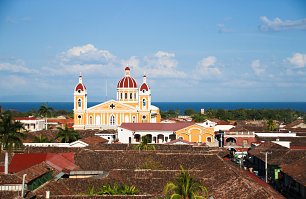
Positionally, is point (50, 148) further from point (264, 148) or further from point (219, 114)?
point (219, 114)

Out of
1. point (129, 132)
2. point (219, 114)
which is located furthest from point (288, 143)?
point (219, 114)

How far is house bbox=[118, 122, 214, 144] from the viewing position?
6688cm

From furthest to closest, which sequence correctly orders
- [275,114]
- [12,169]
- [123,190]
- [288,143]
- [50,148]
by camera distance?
[275,114]
[288,143]
[50,148]
[12,169]
[123,190]

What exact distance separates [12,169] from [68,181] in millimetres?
5155

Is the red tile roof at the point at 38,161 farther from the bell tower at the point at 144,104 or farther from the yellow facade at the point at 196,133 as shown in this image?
the bell tower at the point at 144,104

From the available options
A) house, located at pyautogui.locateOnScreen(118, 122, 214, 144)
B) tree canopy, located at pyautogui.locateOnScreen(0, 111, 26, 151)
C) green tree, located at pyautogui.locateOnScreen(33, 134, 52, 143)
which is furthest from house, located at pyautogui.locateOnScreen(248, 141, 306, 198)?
green tree, located at pyautogui.locateOnScreen(33, 134, 52, 143)

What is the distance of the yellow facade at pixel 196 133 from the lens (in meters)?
66.8

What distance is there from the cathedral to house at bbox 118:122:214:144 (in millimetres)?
8776

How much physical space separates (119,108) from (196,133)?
15.2m

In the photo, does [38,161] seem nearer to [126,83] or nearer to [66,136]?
[66,136]

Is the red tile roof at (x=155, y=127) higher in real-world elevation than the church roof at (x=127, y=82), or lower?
lower

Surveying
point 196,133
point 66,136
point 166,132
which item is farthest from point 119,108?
point 66,136

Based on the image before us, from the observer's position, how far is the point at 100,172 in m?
39.3

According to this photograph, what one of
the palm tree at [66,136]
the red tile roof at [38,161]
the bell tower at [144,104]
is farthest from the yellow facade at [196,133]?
the red tile roof at [38,161]
